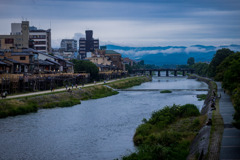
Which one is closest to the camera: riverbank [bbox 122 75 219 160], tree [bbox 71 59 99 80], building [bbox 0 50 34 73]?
riverbank [bbox 122 75 219 160]

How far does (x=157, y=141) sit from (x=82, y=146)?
22.3ft

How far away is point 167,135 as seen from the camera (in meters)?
27.2

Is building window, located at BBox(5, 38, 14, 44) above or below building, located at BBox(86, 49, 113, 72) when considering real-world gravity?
above

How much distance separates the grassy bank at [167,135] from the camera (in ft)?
76.2

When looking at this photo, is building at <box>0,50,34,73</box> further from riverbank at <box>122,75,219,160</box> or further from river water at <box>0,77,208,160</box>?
riverbank at <box>122,75,219,160</box>

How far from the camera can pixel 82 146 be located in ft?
97.8

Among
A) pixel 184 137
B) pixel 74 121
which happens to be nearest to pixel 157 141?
pixel 184 137

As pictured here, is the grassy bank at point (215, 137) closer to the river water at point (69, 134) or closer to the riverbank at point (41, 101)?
the river water at point (69, 134)

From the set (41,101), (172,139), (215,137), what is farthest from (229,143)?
(41,101)

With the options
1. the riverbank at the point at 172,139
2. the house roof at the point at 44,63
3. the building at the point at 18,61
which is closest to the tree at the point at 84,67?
the house roof at the point at 44,63

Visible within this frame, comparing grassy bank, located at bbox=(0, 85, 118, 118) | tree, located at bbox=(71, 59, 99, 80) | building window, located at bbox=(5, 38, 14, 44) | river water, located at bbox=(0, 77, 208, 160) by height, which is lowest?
river water, located at bbox=(0, 77, 208, 160)

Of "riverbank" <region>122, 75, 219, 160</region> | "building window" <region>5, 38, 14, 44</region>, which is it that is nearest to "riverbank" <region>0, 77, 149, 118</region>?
"riverbank" <region>122, 75, 219, 160</region>

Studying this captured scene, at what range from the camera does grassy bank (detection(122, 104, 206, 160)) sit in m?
23.2

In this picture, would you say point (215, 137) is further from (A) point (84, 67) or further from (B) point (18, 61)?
(A) point (84, 67)
